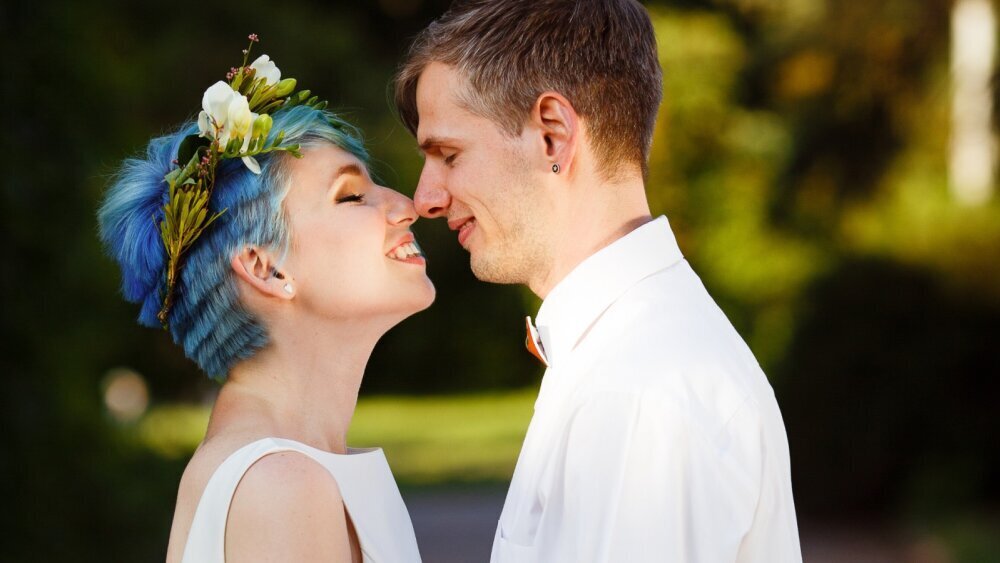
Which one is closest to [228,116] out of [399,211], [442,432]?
[399,211]

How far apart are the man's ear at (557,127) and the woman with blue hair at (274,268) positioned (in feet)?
1.47

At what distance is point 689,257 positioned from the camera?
512 inches

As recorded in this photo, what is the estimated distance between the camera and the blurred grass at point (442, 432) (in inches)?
499

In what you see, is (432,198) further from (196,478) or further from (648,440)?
(648,440)

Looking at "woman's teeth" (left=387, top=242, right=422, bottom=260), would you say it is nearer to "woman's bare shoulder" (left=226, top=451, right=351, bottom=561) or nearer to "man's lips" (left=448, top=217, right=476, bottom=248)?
"man's lips" (left=448, top=217, right=476, bottom=248)

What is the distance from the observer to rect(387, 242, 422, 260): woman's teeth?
9.81ft

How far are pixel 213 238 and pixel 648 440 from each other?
123 cm

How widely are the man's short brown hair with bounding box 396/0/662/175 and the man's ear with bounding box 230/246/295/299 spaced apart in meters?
Result: 0.60

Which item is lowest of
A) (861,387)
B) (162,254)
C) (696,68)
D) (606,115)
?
(861,387)

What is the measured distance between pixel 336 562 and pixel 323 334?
0.62 meters


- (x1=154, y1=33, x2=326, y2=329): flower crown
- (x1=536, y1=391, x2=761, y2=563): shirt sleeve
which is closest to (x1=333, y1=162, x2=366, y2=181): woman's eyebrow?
(x1=154, y1=33, x2=326, y2=329): flower crown

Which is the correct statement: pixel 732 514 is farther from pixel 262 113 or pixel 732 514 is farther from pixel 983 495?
pixel 983 495

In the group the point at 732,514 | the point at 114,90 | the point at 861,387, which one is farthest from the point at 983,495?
the point at 732,514

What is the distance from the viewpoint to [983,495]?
892cm
